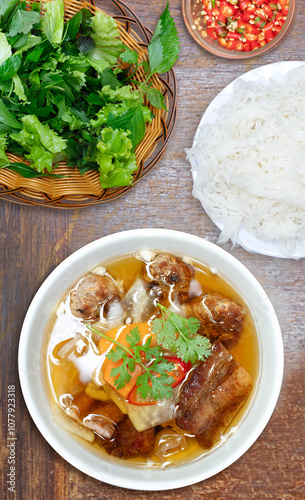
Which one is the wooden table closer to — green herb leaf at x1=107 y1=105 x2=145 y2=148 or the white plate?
the white plate

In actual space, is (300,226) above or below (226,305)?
above

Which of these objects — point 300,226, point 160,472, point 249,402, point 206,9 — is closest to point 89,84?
point 206,9

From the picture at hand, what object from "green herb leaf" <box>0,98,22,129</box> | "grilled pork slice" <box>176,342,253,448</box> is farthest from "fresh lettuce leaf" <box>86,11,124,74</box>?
"grilled pork slice" <box>176,342,253,448</box>

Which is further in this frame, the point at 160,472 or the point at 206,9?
the point at 206,9

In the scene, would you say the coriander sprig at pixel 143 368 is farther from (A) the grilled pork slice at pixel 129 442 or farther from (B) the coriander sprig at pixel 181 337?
(A) the grilled pork slice at pixel 129 442

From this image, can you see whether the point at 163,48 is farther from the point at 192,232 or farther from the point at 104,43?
the point at 192,232

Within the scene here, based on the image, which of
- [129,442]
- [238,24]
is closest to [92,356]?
[129,442]

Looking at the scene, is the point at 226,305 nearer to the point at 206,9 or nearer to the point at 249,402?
the point at 249,402
